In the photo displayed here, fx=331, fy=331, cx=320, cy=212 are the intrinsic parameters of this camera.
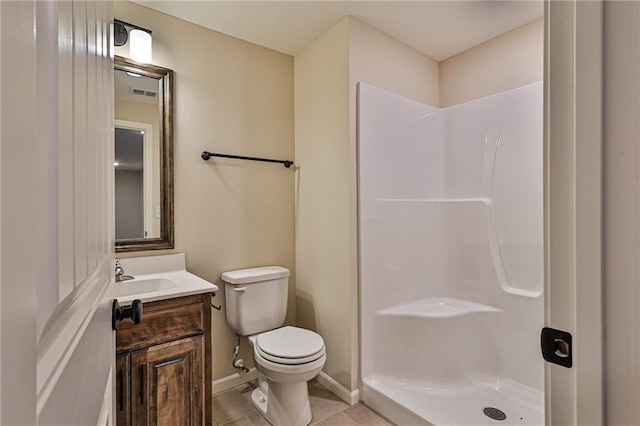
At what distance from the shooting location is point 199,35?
7.07ft

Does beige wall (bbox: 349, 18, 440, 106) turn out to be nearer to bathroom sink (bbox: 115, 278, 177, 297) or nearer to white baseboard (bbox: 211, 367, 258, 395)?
bathroom sink (bbox: 115, 278, 177, 297)

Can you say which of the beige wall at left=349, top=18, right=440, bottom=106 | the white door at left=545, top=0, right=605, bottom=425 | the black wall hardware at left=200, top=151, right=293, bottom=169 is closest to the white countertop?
the black wall hardware at left=200, top=151, right=293, bottom=169

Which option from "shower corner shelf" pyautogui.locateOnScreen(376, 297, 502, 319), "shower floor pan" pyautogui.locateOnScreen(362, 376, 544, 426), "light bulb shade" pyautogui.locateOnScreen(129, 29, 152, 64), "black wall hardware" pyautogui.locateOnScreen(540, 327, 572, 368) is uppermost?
"light bulb shade" pyautogui.locateOnScreen(129, 29, 152, 64)

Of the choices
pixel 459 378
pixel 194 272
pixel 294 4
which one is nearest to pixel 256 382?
pixel 194 272

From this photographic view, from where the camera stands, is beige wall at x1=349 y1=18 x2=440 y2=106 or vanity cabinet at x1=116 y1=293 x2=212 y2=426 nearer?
vanity cabinet at x1=116 y1=293 x2=212 y2=426

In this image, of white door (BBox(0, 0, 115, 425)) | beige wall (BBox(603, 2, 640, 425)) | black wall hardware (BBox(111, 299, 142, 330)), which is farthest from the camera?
black wall hardware (BBox(111, 299, 142, 330))

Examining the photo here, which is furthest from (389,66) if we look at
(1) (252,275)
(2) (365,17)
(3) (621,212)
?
(3) (621,212)

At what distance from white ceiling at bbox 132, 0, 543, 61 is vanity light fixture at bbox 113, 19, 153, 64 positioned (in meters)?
0.17

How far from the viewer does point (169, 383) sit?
148 centimetres

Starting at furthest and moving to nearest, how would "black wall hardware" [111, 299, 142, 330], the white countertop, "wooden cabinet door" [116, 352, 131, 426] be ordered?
1. the white countertop
2. "wooden cabinet door" [116, 352, 131, 426]
3. "black wall hardware" [111, 299, 142, 330]

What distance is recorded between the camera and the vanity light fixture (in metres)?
1.85

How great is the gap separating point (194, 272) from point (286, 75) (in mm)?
1600

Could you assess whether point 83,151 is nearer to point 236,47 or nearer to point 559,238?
point 559,238

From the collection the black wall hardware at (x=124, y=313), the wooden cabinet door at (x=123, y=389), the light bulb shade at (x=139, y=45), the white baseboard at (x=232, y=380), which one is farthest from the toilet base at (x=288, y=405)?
the light bulb shade at (x=139, y=45)
